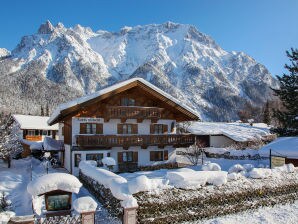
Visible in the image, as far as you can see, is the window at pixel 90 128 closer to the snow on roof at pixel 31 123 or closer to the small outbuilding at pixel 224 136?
the snow on roof at pixel 31 123

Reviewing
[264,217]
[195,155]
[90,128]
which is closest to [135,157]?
[90,128]

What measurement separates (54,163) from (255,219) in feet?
73.7

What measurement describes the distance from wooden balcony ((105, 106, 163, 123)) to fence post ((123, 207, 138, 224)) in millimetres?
16135

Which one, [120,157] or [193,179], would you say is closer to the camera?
[193,179]

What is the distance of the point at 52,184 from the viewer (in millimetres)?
12117

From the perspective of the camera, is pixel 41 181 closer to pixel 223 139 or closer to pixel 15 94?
pixel 223 139

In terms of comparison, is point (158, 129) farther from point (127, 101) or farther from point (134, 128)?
point (127, 101)

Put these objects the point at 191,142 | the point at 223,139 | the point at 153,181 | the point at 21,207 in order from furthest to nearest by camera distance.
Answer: the point at 223,139 → the point at 191,142 → the point at 21,207 → the point at 153,181

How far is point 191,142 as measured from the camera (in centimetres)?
3134

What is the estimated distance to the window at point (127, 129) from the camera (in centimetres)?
2900

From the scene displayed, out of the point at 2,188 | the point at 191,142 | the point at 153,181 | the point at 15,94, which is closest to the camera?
the point at 153,181

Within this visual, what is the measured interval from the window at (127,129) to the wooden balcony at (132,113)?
62 centimetres

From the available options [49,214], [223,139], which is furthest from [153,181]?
[223,139]

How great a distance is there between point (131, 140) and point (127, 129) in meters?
1.68
